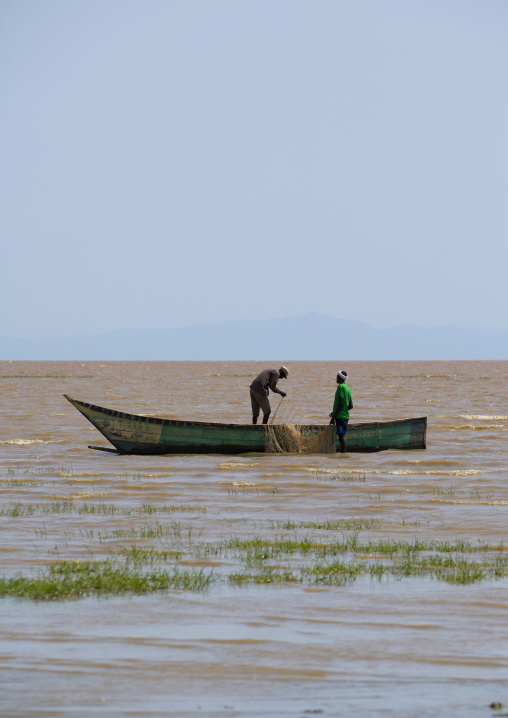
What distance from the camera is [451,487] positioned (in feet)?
52.5

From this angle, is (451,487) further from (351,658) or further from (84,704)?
(84,704)

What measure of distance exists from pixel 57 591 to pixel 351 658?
2.84 m

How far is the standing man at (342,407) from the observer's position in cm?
1893

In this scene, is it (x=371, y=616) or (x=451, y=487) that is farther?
(x=451, y=487)

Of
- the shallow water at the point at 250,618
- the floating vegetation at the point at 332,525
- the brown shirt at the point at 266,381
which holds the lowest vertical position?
the shallow water at the point at 250,618

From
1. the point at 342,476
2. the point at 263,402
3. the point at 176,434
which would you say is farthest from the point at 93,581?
the point at 263,402

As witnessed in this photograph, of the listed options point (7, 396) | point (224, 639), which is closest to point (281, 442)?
point (224, 639)

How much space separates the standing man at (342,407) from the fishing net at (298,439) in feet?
0.75

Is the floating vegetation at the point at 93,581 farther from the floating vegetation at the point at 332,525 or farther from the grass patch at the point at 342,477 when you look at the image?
the grass patch at the point at 342,477

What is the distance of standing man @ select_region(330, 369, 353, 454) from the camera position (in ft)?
62.1

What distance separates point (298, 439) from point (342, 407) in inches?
58.5

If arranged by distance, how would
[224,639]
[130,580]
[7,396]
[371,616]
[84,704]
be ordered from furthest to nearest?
[7,396] < [130,580] < [371,616] < [224,639] < [84,704]

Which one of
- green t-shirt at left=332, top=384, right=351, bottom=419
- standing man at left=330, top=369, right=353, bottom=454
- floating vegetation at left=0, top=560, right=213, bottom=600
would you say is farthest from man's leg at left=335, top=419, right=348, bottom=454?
floating vegetation at left=0, top=560, right=213, bottom=600

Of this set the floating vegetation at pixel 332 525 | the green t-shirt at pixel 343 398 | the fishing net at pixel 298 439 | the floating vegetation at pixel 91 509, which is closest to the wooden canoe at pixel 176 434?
the fishing net at pixel 298 439
